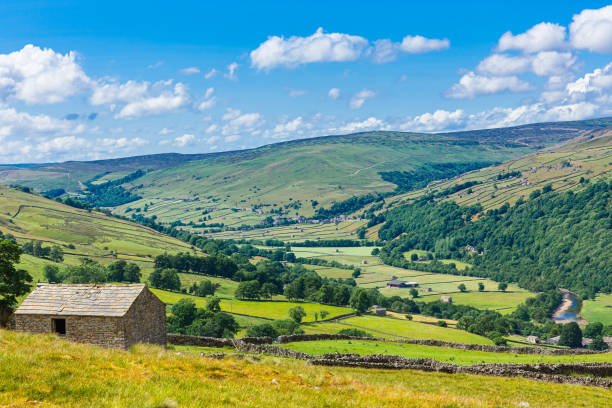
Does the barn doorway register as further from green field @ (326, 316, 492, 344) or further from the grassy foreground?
green field @ (326, 316, 492, 344)

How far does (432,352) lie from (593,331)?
96868 mm

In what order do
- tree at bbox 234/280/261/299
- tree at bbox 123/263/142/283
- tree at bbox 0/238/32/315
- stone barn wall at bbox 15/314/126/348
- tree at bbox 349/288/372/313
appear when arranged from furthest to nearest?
tree at bbox 123/263/142/283 < tree at bbox 234/280/261/299 < tree at bbox 349/288/372/313 < tree at bbox 0/238/32/315 < stone barn wall at bbox 15/314/126/348

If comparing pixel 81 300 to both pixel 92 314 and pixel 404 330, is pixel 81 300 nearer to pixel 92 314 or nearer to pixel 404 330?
pixel 92 314

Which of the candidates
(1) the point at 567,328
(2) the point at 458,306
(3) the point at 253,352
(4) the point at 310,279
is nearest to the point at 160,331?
(3) the point at 253,352

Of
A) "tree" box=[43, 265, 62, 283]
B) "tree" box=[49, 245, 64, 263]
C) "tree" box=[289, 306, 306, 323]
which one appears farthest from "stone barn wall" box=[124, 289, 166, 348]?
"tree" box=[49, 245, 64, 263]

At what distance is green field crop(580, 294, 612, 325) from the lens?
460 ft

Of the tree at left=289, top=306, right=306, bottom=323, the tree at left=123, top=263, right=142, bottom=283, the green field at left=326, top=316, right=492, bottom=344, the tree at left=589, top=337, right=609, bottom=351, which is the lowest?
the tree at left=589, top=337, right=609, bottom=351

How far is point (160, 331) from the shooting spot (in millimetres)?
35719

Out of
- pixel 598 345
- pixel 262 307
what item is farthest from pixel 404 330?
pixel 598 345

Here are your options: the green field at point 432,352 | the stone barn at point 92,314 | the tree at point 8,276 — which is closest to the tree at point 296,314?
the green field at point 432,352

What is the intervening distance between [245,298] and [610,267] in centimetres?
14532

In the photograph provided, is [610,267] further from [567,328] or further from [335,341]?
[335,341]

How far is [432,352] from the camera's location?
47.1m

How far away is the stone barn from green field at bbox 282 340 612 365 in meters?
18.0
